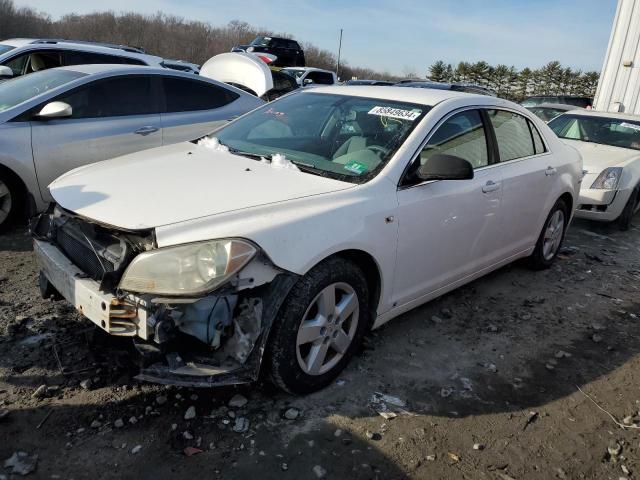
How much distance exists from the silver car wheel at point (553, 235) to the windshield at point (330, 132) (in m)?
2.18

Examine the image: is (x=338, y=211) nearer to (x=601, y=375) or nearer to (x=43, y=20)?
(x=601, y=375)

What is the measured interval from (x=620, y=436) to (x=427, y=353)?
114 cm

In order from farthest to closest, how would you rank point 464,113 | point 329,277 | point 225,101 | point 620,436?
point 225,101
point 464,113
point 620,436
point 329,277

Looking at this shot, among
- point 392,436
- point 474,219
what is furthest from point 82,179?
point 474,219

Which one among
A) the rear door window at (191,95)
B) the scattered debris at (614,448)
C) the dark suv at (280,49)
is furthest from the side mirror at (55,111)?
the dark suv at (280,49)

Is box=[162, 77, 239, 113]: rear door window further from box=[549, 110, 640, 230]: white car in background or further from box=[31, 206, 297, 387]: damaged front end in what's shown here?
box=[549, 110, 640, 230]: white car in background

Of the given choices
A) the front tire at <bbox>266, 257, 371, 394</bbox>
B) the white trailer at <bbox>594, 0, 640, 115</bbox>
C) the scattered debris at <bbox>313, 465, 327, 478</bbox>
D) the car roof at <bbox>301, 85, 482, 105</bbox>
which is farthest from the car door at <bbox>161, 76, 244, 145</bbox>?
the white trailer at <bbox>594, 0, 640, 115</bbox>

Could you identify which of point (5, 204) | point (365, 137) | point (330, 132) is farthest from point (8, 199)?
point (365, 137)

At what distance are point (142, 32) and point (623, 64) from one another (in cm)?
5042

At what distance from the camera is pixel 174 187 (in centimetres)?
275

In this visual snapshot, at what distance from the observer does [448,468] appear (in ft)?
7.97

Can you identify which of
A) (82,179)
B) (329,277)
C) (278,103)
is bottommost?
(329,277)

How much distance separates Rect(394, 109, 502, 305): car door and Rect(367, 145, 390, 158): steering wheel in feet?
0.59

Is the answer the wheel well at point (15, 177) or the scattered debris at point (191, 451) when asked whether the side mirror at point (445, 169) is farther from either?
the wheel well at point (15, 177)
